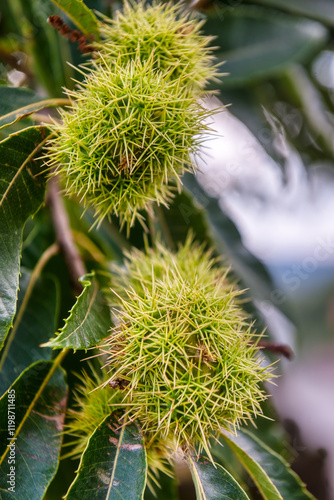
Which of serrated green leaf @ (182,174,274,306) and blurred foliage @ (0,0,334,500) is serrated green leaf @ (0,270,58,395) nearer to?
blurred foliage @ (0,0,334,500)

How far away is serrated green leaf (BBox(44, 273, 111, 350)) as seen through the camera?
1.79 feet

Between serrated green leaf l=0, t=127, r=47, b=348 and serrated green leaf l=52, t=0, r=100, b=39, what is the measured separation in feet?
0.63

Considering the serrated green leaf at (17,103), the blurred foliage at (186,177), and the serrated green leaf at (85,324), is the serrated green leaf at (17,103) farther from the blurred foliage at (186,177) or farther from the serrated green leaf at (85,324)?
the serrated green leaf at (85,324)

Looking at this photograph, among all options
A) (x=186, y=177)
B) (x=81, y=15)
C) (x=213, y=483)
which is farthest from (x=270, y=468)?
(x=81, y=15)

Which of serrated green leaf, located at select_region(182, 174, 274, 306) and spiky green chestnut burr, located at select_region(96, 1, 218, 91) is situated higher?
spiky green chestnut burr, located at select_region(96, 1, 218, 91)

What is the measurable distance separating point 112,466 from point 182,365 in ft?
0.59

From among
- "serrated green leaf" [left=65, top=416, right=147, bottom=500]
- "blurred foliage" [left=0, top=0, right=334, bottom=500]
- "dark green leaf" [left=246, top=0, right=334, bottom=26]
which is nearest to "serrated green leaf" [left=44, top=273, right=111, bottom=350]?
"blurred foliage" [left=0, top=0, right=334, bottom=500]

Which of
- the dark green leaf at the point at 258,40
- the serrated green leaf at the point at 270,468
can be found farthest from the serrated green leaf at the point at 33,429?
the dark green leaf at the point at 258,40

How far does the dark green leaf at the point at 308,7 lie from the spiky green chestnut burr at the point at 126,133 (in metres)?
0.71

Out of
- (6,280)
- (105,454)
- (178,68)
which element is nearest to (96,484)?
(105,454)

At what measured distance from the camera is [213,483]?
0.64 m

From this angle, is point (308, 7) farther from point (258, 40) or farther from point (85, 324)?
point (85, 324)

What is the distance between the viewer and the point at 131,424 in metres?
0.64

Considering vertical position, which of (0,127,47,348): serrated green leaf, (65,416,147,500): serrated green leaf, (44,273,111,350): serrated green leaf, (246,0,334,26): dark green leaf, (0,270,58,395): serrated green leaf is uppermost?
(246,0,334,26): dark green leaf
